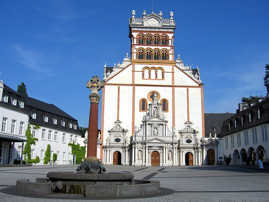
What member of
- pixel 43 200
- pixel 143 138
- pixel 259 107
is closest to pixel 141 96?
pixel 143 138

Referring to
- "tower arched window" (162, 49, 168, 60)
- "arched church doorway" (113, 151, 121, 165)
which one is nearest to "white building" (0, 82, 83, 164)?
"arched church doorway" (113, 151, 121, 165)

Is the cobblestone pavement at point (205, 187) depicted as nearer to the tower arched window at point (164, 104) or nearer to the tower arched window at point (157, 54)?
the tower arched window at point (164, 104)

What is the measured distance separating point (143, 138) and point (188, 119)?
9.55 metres

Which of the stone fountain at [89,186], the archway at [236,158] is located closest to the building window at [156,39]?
the archway at [236,158]

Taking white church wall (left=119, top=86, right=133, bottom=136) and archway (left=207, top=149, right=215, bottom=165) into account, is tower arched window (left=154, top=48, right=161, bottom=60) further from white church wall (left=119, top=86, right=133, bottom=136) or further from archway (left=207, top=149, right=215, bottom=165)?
archway (left=207, top=149, right=215, bottom=165)

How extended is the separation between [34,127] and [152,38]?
29544 mm

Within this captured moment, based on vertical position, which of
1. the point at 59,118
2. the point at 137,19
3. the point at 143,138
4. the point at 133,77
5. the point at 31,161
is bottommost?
the point at 31,161

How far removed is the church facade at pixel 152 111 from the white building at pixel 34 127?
6.47m

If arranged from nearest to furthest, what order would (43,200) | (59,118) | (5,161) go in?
(43,200), (5,161), (59,118)

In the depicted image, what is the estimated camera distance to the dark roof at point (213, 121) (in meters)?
62.0

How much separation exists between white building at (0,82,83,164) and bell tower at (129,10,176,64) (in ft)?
60.8

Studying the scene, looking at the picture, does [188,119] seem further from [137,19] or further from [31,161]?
[31,161]

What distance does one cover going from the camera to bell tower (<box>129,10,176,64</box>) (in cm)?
5884

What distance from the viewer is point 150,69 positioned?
57469 mm
